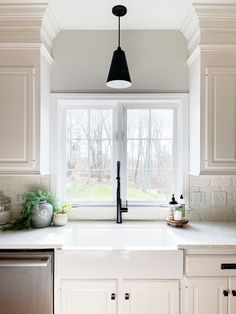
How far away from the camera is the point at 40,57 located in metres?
2.07

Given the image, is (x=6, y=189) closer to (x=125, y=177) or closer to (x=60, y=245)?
A: (x=60, y=245)

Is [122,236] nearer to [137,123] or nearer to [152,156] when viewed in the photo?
[152,156]

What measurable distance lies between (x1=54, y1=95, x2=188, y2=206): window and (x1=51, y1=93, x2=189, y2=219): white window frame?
0.04 ft

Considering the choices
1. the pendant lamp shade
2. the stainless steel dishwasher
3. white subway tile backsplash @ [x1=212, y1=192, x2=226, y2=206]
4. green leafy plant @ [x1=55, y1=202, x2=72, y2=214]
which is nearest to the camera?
the stainless steel dishwasher

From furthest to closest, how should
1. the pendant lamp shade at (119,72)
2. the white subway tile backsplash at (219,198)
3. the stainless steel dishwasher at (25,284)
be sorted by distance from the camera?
the white subway tile backsplash at (219,198) < the pendant lamp shade at (119,72) < the stainless steel dishwasher at (25,284)

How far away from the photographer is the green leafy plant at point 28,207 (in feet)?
7.03

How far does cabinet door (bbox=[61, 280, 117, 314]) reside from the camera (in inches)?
69.8

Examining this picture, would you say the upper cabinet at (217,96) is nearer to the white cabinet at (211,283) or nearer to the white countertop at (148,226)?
the white countertop at (148,226)

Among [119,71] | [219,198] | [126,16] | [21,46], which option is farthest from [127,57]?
[219,198]

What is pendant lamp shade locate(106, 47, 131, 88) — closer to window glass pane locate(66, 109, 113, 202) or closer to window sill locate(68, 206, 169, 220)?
window glass pane locate(66, 109, 113, 202)

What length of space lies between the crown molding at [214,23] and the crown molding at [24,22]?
44.7 inches

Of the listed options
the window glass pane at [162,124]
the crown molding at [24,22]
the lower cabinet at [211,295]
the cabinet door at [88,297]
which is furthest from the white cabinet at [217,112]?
the crown molding at [24,22]

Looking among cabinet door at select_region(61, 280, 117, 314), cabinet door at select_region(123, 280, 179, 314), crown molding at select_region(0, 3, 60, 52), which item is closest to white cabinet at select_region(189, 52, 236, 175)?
cabinet door at select_region(123, 280, 179, 314)

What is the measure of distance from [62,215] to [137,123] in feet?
3.46
